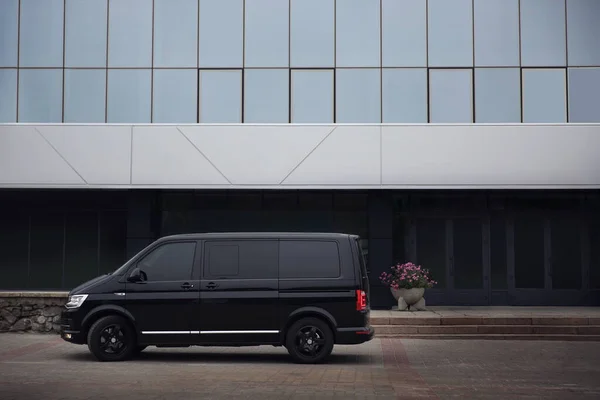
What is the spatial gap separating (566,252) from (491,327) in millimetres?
8280

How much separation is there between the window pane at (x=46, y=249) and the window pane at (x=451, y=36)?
A: 1265 cm

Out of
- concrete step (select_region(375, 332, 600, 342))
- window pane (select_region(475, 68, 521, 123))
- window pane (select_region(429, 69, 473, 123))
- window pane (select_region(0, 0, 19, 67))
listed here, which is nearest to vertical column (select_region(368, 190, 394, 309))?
window pane (select_region(429, 69, 473, 123))

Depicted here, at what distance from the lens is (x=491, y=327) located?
19.6 metres

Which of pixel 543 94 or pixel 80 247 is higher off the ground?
pixel 543 94

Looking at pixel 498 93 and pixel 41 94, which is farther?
pixel 41 94

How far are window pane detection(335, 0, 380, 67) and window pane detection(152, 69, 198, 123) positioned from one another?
4323 millimetres

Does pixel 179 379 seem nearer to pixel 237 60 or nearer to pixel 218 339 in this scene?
pixel 218 339

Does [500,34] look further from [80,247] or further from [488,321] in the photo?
[80,247]

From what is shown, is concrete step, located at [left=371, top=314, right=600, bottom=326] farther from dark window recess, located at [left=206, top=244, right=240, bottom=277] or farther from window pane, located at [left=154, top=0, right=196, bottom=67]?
window pane, located at [left=154, top=0, right=196, bottom=67]

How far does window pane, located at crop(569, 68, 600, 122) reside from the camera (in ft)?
85.5

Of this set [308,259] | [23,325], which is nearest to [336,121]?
[23,325]

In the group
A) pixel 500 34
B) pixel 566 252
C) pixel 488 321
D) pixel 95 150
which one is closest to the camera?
pixel 488 321

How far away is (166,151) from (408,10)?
803cm

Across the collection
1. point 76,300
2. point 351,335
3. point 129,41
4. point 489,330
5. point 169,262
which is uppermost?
point 129,41
